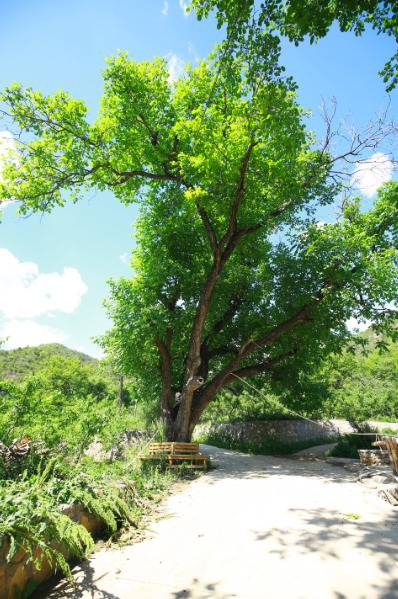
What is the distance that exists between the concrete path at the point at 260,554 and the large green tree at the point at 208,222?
6784mm

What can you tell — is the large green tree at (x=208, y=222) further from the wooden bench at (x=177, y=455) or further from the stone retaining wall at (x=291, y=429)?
the stone retaining wall at (x=291, y=429)

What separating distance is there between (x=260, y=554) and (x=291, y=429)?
18.0 meters

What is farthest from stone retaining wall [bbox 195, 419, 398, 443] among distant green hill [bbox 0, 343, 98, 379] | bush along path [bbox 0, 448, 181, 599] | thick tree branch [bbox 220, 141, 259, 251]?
distant green hill [bbox 0, 343, 98, 379]

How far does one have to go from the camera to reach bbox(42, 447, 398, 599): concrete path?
3242mm

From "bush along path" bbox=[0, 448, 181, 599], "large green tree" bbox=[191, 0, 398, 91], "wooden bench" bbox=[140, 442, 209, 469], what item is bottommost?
"bush along path" bbox=[0, 448, 181, 599]

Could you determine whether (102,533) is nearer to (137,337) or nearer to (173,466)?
(173,466)

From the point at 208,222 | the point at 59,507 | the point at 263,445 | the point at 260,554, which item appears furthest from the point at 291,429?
the point at 59,507

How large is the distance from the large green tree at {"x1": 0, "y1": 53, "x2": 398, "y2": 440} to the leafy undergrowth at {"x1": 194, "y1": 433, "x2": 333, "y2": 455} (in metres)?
4.62

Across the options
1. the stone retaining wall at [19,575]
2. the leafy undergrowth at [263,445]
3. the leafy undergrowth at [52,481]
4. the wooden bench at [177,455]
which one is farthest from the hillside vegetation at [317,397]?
the stone retaining wall at [19,575]

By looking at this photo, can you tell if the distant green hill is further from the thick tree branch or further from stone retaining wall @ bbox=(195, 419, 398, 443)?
the thick tree branch

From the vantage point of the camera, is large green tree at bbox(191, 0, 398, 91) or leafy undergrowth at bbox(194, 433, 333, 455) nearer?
large green tree at bbox(191, 0, 398, 91)

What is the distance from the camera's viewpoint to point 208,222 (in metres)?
12.6

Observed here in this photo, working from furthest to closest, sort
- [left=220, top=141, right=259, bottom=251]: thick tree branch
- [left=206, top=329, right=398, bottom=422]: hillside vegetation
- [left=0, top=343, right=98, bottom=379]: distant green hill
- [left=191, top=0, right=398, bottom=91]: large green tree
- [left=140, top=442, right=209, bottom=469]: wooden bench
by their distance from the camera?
[left=0, top=343, right=98, bottom=379]: distant green hill → [left=206, top=329, right=398, bottom=422]: hillside vegetation → [left=220, top=141, right=259, bottom=251]: thick tree branch → [left=140, top=442, right=209, bottom=469]: wooden bench → [left=191, top=0, right=398, bottom=91]: large green tree

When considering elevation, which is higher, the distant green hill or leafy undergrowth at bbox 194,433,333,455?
the distant green hill
